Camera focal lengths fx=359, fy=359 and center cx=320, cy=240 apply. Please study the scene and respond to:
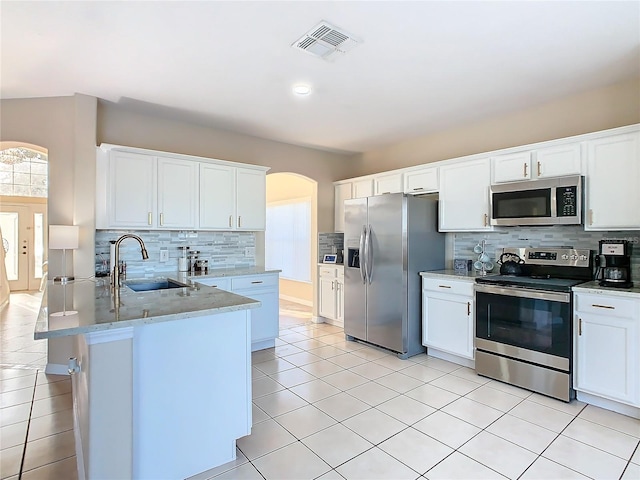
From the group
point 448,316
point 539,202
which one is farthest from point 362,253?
point 539,202

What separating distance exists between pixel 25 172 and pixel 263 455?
932cm

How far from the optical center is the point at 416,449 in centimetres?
219

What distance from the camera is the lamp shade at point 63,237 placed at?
3039 millimetres

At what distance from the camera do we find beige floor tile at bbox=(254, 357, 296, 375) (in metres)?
3.47

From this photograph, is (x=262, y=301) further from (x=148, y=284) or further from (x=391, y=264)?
A: (x=391, y=264)

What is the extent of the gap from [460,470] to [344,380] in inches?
54.1

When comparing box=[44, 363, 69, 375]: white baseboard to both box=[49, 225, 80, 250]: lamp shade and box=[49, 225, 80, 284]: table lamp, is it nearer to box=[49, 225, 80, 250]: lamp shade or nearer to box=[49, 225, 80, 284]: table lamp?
box=[49, 225, 80, 284]: table lamp

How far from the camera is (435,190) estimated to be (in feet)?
13.4

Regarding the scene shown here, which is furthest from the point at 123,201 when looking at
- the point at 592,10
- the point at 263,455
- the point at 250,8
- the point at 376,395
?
the point at 592,10

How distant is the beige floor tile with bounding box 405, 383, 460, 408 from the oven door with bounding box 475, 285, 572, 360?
2.11ft

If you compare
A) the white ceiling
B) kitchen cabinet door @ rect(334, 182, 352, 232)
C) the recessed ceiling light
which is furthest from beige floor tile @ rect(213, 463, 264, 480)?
kitchen cabinet door @ rect(334, 182, 352, 232)

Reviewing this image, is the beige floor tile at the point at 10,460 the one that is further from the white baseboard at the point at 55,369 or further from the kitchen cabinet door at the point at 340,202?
the kitchen cabinet door at the point at 340,202

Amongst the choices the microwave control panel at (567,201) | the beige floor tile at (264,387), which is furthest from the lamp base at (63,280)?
the microwave control panel at (567,201)

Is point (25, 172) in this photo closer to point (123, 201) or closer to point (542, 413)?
point (123, 201)
